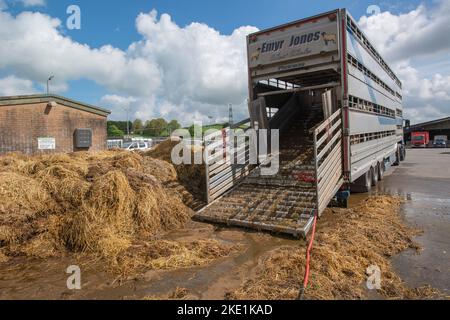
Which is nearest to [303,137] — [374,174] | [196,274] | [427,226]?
[374,174]

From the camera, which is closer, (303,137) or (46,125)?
(303,137)

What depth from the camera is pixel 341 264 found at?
4.33 metres

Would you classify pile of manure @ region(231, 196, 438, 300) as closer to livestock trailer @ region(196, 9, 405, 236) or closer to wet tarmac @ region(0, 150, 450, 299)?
wet tarmac @ region(0, 150, 450, 299)

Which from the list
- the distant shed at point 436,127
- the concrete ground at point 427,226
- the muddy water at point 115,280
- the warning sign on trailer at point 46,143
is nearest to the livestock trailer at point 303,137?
the concrete ground at point 427,226

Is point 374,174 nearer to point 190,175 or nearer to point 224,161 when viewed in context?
point 224,161

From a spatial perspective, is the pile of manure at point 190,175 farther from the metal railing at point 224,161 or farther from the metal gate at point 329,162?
the metal gate at point 329,162

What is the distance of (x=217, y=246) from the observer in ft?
17.2

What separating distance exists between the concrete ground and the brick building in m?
15.1

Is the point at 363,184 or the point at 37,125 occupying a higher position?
the point at 37,125

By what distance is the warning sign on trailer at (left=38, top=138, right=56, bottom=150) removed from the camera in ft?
47.6

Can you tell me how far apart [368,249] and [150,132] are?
81.6 m

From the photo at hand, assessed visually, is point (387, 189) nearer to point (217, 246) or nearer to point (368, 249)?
point (368, 249)

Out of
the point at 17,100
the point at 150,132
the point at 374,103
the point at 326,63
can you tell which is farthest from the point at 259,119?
the point at 150,132

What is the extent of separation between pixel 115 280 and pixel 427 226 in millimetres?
6322
